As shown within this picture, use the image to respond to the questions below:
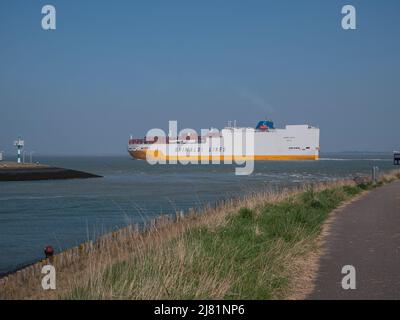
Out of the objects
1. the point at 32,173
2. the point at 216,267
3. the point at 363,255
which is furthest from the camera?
the point at 32,173

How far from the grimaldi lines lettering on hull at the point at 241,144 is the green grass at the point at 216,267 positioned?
139m

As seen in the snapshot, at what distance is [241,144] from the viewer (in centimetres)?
15138

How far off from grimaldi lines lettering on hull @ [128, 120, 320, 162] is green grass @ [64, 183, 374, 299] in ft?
455

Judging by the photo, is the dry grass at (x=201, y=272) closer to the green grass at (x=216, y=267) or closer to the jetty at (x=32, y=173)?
the green grass at (x=216, y=267)

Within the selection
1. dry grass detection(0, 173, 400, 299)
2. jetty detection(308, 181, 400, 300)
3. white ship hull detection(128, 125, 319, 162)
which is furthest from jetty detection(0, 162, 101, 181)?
white ship hull detection(128, 125, 319, 162)

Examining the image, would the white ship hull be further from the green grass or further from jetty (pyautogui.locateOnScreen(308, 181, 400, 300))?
the green grass

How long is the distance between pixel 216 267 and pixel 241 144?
144571 millimetres

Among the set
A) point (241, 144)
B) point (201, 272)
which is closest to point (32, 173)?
point (201, 272)

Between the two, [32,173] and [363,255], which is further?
[32,173]

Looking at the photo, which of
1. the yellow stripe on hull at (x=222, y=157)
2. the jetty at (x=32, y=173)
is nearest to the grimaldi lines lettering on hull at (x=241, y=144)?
the yellow stripe on hull at (x=222, y=157)

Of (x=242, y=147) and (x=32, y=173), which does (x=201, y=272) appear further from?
(x=242, y=147)

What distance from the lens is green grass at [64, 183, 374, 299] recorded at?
20.8ft

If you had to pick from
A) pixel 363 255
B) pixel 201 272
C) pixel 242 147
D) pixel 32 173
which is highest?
pixel 201 272
